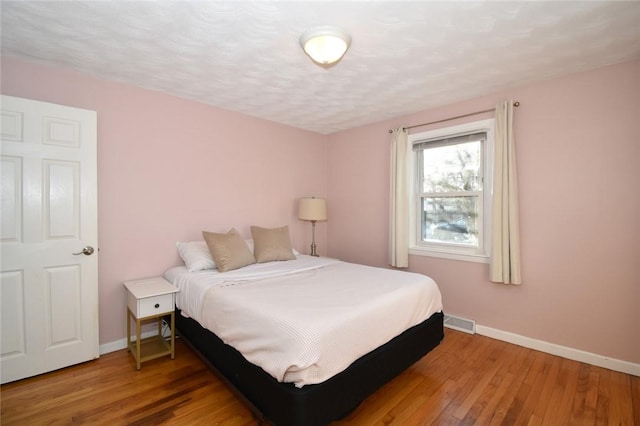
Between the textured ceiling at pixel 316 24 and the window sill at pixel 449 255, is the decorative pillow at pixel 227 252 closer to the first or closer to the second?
the textured ceiling at pixel 316 24

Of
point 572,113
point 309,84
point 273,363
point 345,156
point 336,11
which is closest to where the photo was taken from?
point 273,363

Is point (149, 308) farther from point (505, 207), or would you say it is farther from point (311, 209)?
point (505, 207)

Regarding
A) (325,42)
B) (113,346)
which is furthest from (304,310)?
(113,346)

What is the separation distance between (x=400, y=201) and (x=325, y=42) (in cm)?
215

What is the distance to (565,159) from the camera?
2.60 metres

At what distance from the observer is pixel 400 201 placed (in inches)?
141

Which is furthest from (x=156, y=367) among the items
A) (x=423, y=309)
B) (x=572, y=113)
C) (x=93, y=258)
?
(x=572, y=113)

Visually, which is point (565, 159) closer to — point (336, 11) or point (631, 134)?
point (631, 134)

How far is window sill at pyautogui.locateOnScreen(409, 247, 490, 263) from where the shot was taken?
3.10 meters

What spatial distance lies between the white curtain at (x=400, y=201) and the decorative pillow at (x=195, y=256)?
2140mm

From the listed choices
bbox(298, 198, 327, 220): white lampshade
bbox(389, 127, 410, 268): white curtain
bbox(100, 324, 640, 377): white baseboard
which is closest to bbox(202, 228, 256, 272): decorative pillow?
bbox(100, 324, 640, 377): white baseboard

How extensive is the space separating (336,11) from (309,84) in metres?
1.02

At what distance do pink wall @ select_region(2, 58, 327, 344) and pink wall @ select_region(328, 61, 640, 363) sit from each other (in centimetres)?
252

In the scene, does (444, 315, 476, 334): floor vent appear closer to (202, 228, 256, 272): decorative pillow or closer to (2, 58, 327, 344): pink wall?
(202, 228, 256, 272): decorative pillow
